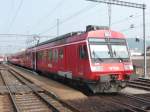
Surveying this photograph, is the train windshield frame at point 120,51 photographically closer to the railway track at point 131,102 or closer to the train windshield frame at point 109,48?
the train windshield frame at point 109,48

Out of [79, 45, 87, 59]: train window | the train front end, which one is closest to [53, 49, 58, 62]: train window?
[79, 45, 87, 59]: train window

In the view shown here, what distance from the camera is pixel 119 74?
16.6 m

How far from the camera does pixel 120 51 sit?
17188mm

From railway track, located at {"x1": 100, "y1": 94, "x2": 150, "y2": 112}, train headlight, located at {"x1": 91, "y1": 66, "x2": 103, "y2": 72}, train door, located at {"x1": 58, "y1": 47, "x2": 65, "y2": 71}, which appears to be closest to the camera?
railway track, located at {"x1": 100, "y1": 94, "x2": 150, "y2": 112}

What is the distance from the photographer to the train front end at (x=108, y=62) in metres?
16.1

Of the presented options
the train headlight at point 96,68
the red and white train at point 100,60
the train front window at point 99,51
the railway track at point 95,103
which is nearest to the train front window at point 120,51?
the red and white train at point 100,60

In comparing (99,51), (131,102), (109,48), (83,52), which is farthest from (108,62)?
(131,102)

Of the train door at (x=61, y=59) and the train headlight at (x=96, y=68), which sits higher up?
the train door at (x=61, y=59)

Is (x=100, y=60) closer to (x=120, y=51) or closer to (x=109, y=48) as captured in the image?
(x=109, y=48)

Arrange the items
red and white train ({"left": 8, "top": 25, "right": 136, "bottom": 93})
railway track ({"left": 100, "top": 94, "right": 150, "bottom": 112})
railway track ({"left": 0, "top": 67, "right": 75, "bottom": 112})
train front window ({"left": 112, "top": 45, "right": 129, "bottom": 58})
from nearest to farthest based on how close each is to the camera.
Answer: railway track ({"left": 100, "top": 94, "right": 150, "bottom": 112})
railway track ({"left": 0, "top": 67, "right": 75, "bottom": 112})
red and white train ({"left": 8, "top": 25, "right": 136, "bottom": 93})
train front window ({"left": 112, "top": 45, "right": 129, "bottom": 58})

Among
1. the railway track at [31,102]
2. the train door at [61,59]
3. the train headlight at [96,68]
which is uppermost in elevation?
the train door at [61,59]

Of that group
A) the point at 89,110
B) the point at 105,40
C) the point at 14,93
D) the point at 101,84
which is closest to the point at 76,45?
the point at 105,40

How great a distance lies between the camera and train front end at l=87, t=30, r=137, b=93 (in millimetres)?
16078

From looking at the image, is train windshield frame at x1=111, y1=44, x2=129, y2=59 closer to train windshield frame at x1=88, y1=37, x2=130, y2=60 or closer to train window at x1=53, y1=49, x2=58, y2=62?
train windshield frame at x1=88, y1=37, x2=130, y2=60
